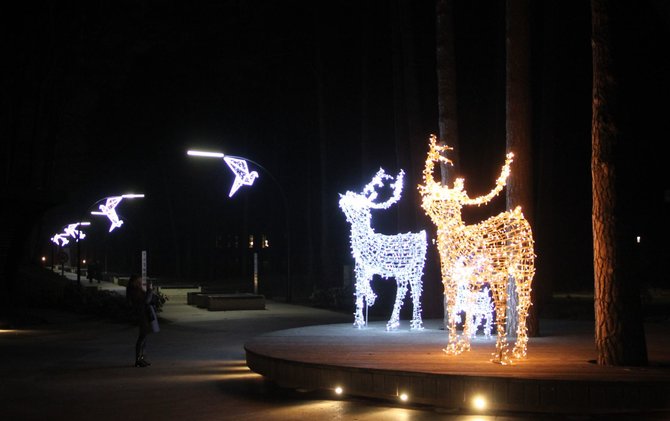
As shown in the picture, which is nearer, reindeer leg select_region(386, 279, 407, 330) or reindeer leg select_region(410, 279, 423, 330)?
reindeer leg select_region(410, 279, 423, 330)

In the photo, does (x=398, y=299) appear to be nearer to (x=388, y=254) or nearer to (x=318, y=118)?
(x=388, y=254)

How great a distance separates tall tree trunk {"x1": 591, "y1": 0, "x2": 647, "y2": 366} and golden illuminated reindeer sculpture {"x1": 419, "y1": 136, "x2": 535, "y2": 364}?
1.08m

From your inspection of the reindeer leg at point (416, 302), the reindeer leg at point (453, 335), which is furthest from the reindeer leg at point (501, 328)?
the reindeer leg at point (416, 302)

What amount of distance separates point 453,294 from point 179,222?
178 feet

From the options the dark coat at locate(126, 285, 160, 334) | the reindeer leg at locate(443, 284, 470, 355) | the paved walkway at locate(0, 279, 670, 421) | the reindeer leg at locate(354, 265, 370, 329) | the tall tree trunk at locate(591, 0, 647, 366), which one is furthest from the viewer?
the reindeer leg at locate(354, 265, 370, 329)

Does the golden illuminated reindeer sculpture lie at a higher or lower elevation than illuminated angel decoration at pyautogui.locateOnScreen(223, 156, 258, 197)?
lower

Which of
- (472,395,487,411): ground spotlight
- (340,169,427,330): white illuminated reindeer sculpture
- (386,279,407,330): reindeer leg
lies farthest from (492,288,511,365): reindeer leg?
(386,279,407,330): reindeer leg

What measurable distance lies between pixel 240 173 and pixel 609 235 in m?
18.2

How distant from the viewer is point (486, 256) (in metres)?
12.9

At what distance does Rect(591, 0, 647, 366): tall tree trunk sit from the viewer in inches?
458

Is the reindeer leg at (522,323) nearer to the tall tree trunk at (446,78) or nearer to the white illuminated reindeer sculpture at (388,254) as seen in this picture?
the white illuminated reindeer sculpture at (388,254)

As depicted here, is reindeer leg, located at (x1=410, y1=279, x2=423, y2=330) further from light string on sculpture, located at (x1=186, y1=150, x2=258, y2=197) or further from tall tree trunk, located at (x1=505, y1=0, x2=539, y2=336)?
light string on sculpture, located at (x1=186, y1=150, x2=258, y2=197)

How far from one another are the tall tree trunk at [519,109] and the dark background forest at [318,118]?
2161 mm

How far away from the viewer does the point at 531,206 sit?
55.3 feet
